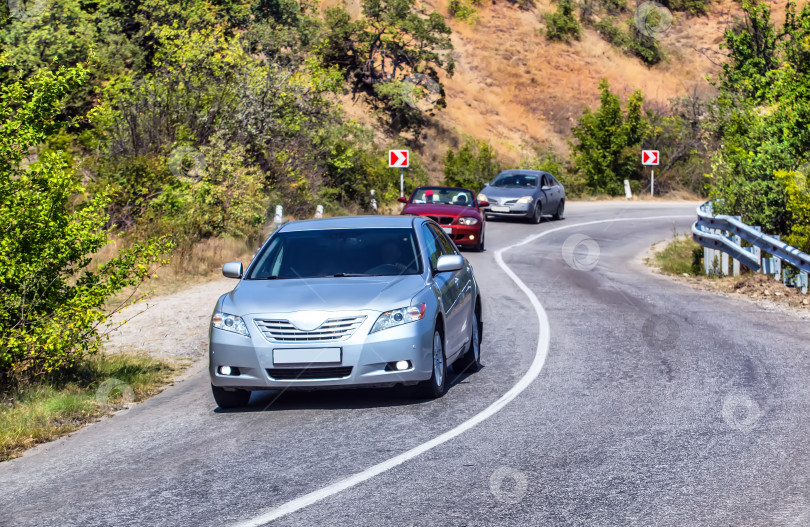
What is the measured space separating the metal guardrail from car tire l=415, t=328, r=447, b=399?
28.4ft

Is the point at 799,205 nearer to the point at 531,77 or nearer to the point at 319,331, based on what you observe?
the point at 319,331

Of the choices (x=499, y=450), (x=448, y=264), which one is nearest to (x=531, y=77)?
(x=448, y=264)

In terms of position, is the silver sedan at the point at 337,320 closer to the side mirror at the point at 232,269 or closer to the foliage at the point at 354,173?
the side mirror at the point at 232,269

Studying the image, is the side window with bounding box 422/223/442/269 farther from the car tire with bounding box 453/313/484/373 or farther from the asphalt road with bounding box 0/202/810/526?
the asphalt road with bounding box 0/202/810/526

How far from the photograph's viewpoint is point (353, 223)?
9.65 meters

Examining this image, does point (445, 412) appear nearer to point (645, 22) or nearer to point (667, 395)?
point (667, 395)

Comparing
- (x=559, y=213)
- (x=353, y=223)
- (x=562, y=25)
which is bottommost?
(x=559, y=213)

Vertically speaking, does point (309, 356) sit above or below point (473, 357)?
above

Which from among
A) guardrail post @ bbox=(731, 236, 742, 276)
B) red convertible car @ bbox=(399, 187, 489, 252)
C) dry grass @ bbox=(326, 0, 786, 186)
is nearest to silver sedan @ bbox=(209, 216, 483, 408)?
guardrail post @ bbox=(731, 236, 742, 276)

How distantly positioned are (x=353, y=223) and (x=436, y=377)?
1.93 m

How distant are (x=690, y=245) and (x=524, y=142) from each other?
112ft

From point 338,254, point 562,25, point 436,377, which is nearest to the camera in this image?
point 436,377

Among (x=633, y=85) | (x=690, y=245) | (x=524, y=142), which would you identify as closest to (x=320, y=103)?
(x=690, y=245)

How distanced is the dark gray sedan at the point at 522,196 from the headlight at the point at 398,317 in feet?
75.8
